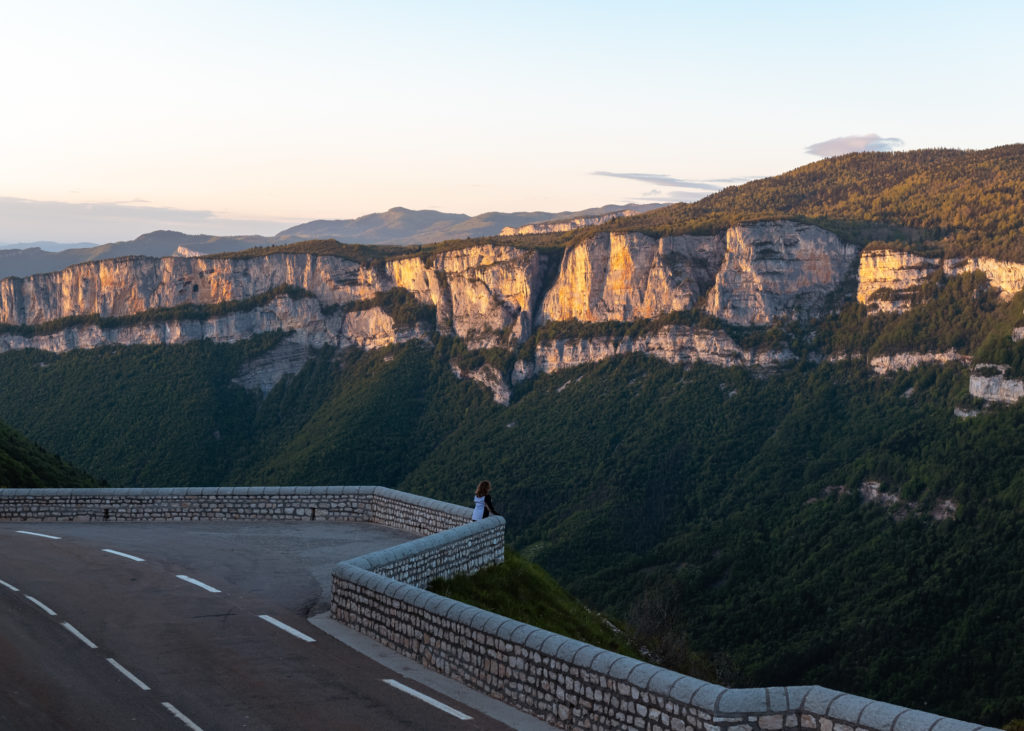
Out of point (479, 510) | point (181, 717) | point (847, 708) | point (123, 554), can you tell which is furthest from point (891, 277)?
point (181, 717)

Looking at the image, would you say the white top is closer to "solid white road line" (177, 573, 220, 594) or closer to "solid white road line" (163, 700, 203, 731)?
"solid white road line" (177, 573, 220, 594)

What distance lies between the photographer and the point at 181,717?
16.4 m

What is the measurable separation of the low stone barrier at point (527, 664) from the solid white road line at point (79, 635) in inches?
191

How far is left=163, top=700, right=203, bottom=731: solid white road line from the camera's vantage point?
16016mm

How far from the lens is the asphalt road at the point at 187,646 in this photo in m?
16.7

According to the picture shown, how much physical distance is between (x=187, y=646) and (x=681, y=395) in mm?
127560

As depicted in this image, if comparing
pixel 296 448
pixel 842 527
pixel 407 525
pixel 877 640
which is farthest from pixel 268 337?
pixel 407 525

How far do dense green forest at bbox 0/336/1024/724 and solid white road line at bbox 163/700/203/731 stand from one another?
949 inches

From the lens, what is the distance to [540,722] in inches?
665

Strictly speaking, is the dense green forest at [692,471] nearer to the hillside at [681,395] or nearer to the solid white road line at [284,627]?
the hillside at [681,395]

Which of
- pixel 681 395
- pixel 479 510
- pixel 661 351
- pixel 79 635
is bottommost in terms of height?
pixel 681 395

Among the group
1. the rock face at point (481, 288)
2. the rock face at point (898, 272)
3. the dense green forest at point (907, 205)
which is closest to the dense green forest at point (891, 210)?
the dense green forest at point (907, 205)

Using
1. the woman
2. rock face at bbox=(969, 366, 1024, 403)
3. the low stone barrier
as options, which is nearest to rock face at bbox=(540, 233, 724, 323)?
rock face at bbox=(969, 366, 1024, 403)

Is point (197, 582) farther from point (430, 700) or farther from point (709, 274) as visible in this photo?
point (709, 274)
